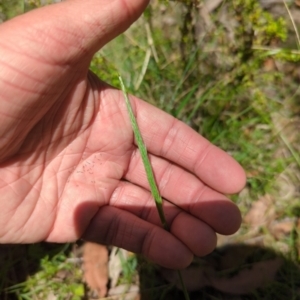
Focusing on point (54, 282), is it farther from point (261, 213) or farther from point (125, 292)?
point (261, 213)

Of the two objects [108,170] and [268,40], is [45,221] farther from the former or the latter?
[268,40]

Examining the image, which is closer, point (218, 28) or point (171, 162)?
point (171, 162)

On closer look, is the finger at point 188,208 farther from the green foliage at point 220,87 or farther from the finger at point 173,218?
the green foliage at point 220,87

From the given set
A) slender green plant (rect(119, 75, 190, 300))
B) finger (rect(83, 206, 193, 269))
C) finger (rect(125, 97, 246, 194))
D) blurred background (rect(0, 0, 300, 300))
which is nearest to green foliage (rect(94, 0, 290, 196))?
A: blurred background (rect(0, 0, 300, 300))

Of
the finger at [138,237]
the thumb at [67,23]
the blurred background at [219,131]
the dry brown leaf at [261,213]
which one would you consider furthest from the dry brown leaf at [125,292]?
the thumb at [67,23]

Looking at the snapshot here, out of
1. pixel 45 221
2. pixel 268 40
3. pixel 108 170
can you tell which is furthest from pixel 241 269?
pixel 268 40

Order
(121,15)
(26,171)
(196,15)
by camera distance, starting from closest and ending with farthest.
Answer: (121,15)
(26,171)
(196,15)

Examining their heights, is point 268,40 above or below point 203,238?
above
